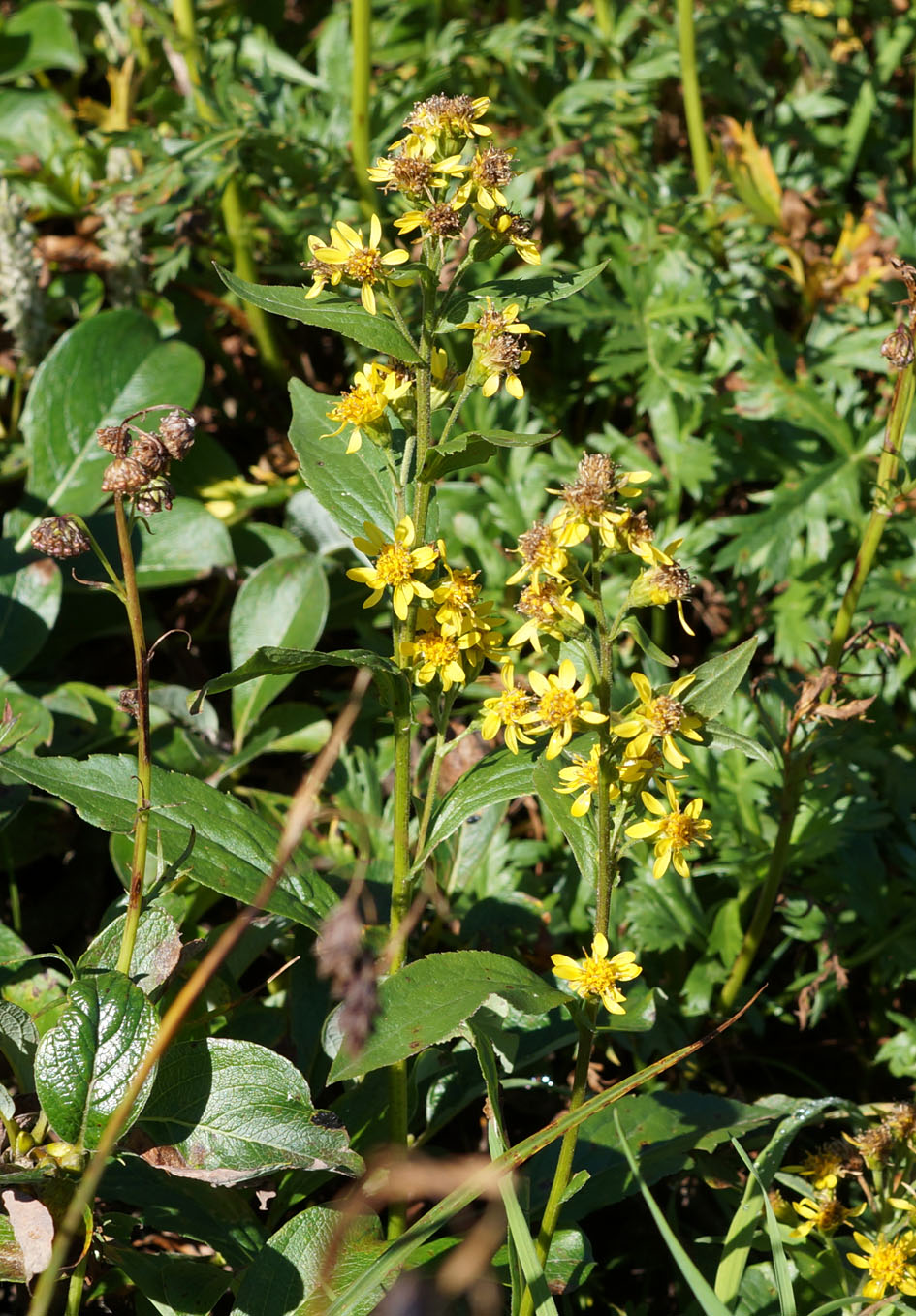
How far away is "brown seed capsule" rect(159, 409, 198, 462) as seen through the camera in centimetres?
157

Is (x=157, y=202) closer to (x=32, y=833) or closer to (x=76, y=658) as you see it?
(x=76, y=658)

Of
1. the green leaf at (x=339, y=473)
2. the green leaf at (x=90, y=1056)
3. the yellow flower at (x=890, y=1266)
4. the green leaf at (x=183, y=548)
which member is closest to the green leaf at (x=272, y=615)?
the green leaf at (x=183, y=548)

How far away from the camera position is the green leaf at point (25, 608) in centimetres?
267

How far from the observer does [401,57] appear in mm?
3805

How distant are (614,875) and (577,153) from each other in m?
2.39

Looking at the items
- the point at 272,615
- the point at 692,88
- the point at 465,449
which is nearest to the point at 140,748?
the point at 465,449

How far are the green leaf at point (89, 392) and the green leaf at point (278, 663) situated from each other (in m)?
1.64

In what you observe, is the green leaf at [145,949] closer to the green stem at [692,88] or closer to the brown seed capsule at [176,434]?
the brown seed capsule at [176,434]

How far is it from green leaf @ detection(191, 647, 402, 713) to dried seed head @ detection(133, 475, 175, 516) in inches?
10.1

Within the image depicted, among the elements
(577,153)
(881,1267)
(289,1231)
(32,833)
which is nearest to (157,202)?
(577,153)

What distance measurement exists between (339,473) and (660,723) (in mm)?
677

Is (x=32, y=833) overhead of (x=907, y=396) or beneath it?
beneath

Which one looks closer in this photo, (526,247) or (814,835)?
(526,247)

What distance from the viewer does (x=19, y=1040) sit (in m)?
1.79
